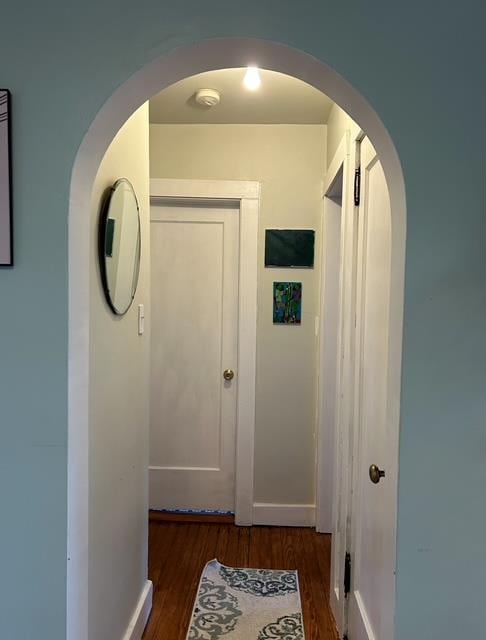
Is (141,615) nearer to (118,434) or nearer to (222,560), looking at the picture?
(222,560)

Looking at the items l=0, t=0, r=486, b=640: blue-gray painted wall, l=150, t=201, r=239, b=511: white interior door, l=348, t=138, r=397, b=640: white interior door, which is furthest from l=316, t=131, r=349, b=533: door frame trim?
l=0, t=0, r=486, b=640: blue-gray painted wall

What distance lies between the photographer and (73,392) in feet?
3.41

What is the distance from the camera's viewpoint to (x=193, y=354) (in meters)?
2.85

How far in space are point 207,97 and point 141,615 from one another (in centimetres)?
236

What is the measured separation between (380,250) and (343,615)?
1.46 meters

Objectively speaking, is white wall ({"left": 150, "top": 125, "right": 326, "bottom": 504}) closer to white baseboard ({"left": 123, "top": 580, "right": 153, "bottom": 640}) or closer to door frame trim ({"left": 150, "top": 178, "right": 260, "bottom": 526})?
door frame trim ({"left": 150, "top": 178, "right": 260, "bottom": 526})

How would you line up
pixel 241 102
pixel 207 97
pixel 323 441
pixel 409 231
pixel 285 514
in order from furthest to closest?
pixel 285 514 < pixel 323 441 < pixel 241 102 < pixel 207 97 < pixel 409 231


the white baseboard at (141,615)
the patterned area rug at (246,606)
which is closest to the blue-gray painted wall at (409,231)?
the white baseboard at (141,615)

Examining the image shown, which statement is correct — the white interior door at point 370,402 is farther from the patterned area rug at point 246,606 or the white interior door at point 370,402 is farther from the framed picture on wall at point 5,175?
the framed picture on wall at point 5,175

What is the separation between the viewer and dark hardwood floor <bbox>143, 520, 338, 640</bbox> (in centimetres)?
194

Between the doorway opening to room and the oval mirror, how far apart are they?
0.86 m

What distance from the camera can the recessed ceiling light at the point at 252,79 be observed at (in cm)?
198

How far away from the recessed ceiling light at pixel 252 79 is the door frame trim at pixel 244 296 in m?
0.60

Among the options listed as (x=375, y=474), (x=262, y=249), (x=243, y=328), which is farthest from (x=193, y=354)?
(x=375, y=474)
